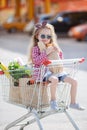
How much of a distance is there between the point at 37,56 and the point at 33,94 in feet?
1.83

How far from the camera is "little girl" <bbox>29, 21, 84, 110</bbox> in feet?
20.9

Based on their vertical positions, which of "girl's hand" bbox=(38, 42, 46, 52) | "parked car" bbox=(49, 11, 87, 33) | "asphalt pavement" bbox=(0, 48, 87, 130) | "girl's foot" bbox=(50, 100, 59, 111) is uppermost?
"parked car" bbox=(49, 11, 87, 33)

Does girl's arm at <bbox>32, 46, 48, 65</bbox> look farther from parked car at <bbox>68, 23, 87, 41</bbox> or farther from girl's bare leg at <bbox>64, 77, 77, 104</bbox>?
parked car at <bbox>68, 23, 87, 41</bbox>

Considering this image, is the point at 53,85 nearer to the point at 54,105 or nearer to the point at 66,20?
the point at 54,105

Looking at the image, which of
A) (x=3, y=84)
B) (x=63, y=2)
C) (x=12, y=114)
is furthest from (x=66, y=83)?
A: (x=63, y=2)

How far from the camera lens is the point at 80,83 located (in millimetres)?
11742

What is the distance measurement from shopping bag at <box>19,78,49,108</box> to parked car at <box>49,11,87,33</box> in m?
24.0

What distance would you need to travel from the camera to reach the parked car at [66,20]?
30.5 m

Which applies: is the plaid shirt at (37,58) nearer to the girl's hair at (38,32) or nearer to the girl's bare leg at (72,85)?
the girl's hair at (38,32)

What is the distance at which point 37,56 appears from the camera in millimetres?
6672

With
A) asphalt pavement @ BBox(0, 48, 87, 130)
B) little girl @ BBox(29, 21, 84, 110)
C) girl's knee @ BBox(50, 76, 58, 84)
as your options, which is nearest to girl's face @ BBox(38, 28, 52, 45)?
little girl @ BBox(29, 21, 84, 110)

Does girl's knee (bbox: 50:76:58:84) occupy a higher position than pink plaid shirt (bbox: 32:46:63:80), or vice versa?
pink plaid shirt (bbox: 32:46:63:80)

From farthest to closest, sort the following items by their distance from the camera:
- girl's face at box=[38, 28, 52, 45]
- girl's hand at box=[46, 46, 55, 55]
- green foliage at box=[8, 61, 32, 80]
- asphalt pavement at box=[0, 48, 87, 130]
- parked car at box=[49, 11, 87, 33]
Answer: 1. parked car at box=[49, 11, 87, 33]
2. asphalt pavement at box=[0, 48, 87, 130]
3. girl's face at box=[38, 28, 52, 45]
4. girl's hand at box=[46, 46, 55, 55]
5. green foliage at box=[8, 61, 32, 80]

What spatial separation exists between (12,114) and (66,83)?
6.94 ft
